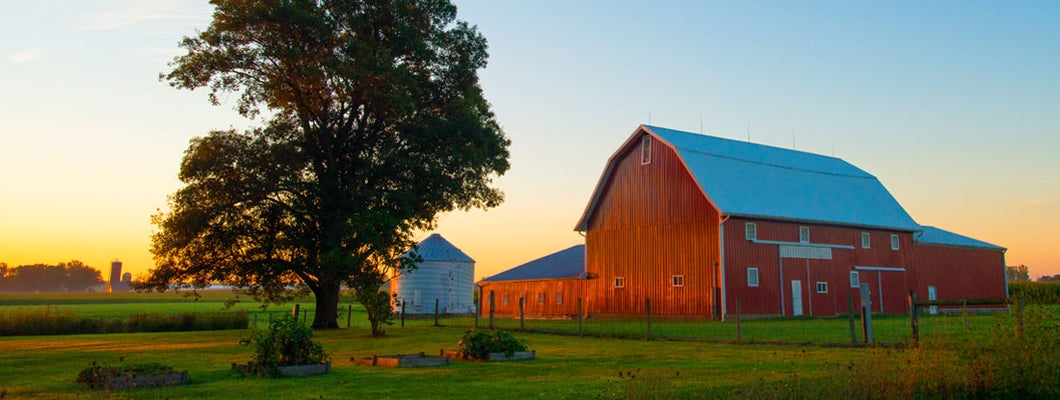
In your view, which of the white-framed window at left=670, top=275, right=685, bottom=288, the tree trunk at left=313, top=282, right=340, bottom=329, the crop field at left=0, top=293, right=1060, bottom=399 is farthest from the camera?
the white-framed window at left=670, top=275, right=685, bottom=288

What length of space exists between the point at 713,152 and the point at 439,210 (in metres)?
17.3

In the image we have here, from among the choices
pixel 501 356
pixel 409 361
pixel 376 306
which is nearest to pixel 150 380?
pixel 409 361

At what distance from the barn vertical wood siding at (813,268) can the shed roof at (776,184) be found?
0.72 meters

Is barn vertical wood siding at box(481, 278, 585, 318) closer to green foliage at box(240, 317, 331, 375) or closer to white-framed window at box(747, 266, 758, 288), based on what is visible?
white-framed window at box(747, 266, 758, 288)

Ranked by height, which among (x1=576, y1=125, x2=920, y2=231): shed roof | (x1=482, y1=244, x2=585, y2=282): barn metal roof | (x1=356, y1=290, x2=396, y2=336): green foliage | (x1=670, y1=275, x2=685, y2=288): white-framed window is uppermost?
(x1=576, y1=125, x2=920, y2=231): shed roof

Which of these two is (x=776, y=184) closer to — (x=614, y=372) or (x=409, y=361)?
(x=614, y=372)

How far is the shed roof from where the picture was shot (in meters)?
38.8

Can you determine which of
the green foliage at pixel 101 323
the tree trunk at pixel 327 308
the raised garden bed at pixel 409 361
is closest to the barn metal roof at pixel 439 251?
the green foliage at pixel 101 323

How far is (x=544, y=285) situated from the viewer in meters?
47.9

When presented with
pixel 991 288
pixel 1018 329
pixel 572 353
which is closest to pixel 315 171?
pixel 572 353

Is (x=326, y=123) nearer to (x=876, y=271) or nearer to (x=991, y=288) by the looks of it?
(x=876, y=271)

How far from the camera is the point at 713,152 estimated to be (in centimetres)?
4209

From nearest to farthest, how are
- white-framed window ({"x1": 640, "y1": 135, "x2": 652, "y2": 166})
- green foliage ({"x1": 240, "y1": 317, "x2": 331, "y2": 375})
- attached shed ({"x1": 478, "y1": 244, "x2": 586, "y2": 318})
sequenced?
green foliage ({"x1": 240, "y1": 317, "x2": 331, "y2": 375}) < white-framed window ({"x1": 640, "y1": 135, "x2": 652, "y2": 166}) < attached shed ({"x1": 478, "y1": 244, "x2": 586, "y2": 318})

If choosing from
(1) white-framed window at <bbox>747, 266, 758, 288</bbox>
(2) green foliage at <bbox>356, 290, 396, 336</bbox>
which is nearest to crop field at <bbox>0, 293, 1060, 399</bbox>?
(2) green foliage at <bbox>356, 290, 396, 336</bbox>
